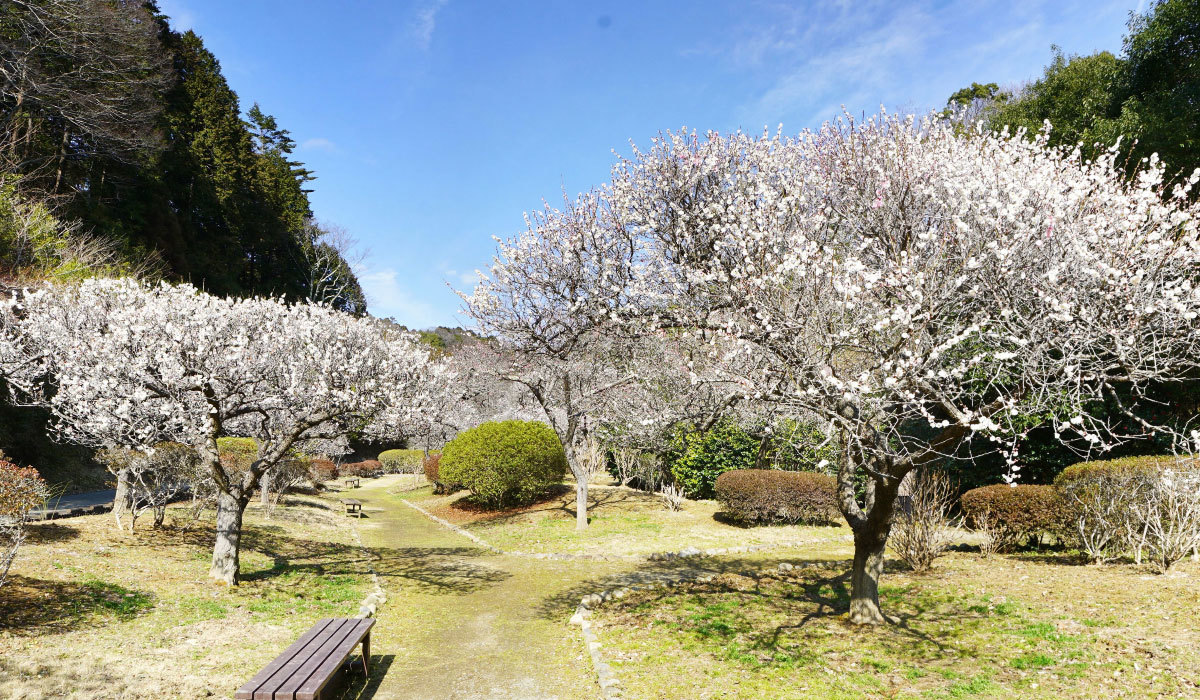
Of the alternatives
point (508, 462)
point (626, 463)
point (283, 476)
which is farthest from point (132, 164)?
point (626, 463)

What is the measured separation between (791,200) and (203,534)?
13.6 m

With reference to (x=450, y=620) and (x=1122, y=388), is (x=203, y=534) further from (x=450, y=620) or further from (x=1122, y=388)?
(x=1122, y=388)

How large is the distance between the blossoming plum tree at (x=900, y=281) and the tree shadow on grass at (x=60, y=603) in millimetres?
7488

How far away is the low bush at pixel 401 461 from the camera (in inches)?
1502

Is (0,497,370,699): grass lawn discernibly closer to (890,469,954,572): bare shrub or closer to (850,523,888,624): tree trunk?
(850,523,888,624): tree trunk

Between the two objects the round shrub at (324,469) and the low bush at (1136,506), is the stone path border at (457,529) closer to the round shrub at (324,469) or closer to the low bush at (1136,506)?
the round shrub at (324,469)

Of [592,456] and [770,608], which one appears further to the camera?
[592,456]

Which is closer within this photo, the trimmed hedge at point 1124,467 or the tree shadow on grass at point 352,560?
the trimmed hedge at point 1124,467

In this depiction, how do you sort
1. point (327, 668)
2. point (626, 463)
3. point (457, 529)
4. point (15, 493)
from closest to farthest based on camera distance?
point (327, 668) < point (15, 493) < point (457, 529) < point (626, 463)

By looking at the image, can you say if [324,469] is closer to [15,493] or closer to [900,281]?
[15,493]

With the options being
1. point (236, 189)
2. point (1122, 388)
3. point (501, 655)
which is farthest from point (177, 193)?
point (1122, 388)

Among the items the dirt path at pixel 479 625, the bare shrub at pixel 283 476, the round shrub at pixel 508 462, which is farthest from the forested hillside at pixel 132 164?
the dirt path at pixel 479 625

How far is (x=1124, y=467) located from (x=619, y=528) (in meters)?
9.87

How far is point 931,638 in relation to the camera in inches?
255
